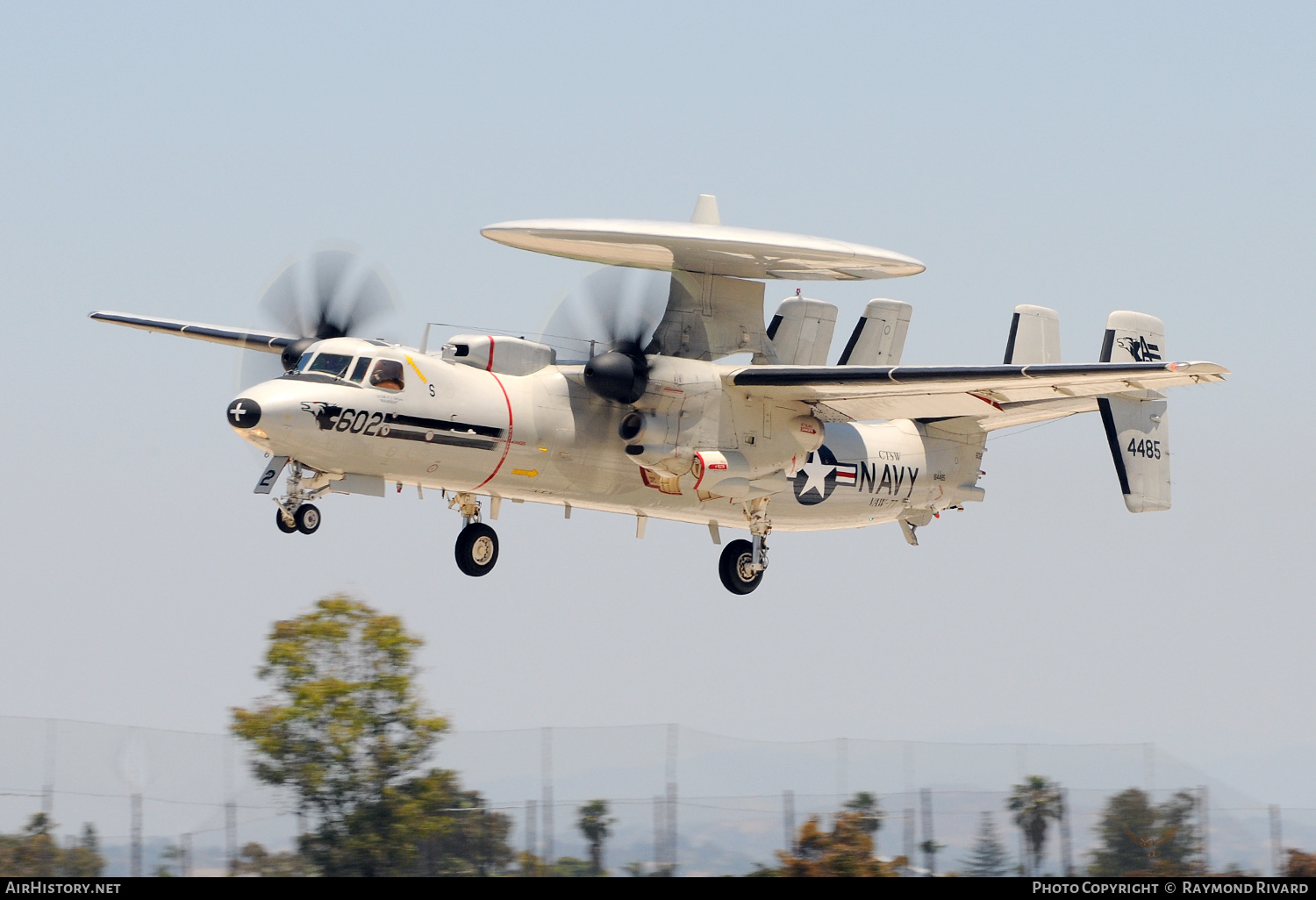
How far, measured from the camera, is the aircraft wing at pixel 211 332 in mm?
23359

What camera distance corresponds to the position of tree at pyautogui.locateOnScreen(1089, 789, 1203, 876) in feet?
53.4

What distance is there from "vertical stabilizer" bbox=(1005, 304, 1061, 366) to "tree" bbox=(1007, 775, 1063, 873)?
10995mm

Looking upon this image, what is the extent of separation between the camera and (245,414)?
60.8 feet

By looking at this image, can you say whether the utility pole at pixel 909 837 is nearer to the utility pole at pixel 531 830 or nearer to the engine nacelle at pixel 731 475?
the utility pole at pixel 531 830

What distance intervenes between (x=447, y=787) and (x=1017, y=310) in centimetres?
1361

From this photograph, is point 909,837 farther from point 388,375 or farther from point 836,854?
point 388,375

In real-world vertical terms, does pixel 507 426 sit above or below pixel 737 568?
above

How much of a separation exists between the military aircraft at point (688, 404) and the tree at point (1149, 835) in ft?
16.7

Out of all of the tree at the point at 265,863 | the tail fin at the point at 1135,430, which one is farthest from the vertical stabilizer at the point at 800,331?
the tree at the point at 265,863

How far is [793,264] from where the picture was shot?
22391 millimetres

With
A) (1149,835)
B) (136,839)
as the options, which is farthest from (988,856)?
(136,839)

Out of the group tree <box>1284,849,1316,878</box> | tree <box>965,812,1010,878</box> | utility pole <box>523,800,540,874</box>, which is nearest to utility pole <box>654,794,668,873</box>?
utility pole <box>523,800,540,874</box>

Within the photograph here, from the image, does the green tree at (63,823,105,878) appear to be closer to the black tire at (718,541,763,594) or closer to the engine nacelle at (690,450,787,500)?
the engine nacelle at (690,450,787,500)

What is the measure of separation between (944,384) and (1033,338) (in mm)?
6127
